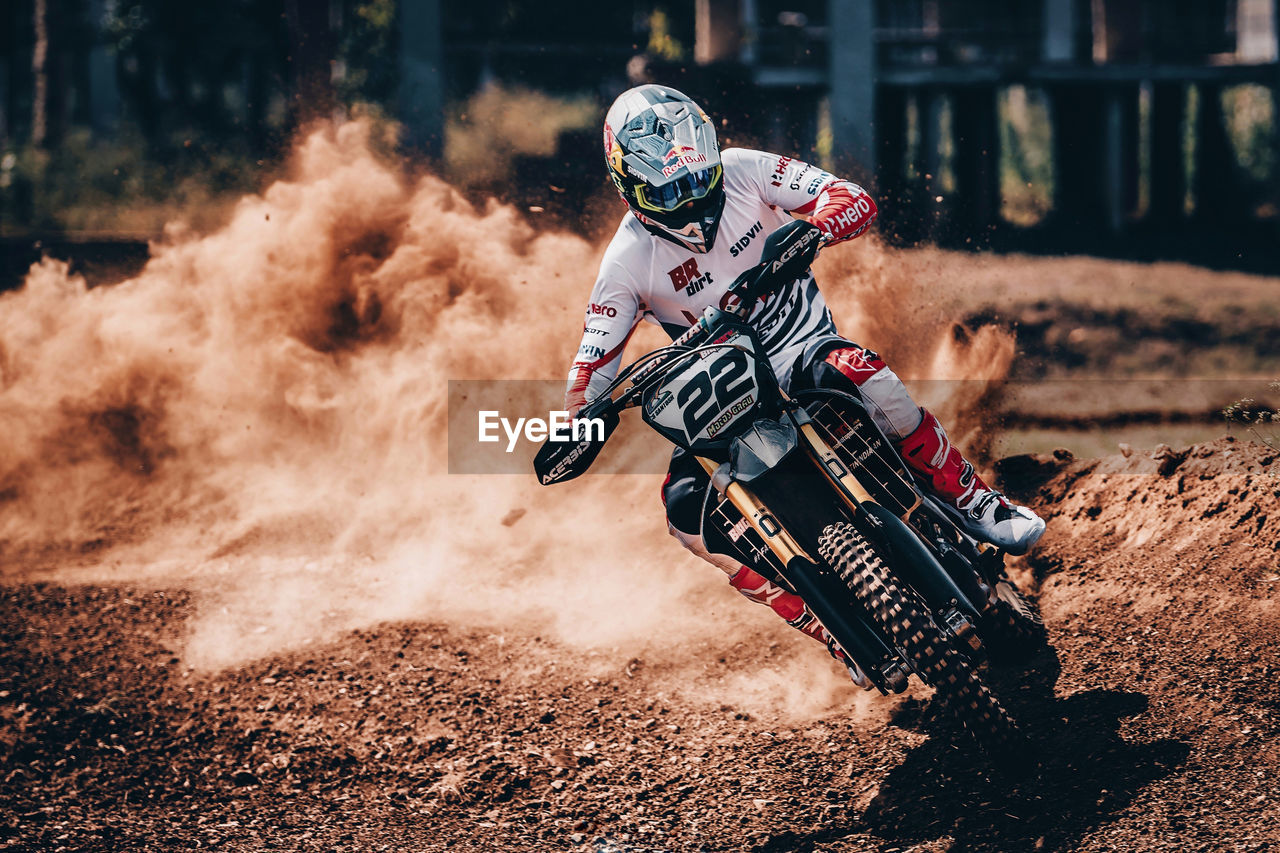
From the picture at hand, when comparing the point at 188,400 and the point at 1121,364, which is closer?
the point at 188,400

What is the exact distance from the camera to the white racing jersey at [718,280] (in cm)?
524

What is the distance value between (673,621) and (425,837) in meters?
2.35

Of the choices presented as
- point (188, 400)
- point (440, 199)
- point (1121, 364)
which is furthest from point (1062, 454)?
point (1121, 364)

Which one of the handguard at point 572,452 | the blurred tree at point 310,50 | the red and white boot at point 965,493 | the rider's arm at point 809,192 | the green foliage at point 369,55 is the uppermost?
the green foliage at point 369,55

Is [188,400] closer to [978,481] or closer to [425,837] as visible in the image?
[425,837]

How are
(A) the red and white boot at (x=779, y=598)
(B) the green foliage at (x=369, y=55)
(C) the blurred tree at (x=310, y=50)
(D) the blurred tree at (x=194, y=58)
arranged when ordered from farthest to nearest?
(D) the blurred tree at (x=194, y=58)
(B) the green foliage at (x=369, y=55)
(C) the blurred tree at (x=310, y=50)
(A) the red and white boot at (x=779, y=598)

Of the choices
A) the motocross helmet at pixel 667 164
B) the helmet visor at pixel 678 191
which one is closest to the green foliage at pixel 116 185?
the motocross helmet at pixel 667 164

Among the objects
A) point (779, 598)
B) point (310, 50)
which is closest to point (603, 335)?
point (779, 598)

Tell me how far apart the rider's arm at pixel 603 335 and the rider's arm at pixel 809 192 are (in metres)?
0.86

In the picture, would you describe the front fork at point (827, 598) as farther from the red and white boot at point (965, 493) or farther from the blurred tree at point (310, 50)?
the blurred tree at point (310, 50)

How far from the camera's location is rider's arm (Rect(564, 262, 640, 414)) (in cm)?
521

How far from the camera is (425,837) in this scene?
17.2ft

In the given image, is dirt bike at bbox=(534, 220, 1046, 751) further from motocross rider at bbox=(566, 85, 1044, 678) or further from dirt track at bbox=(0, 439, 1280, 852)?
dirt track at bbox=(0, 439, 1280, 852)

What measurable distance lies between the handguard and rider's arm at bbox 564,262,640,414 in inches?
16.6
